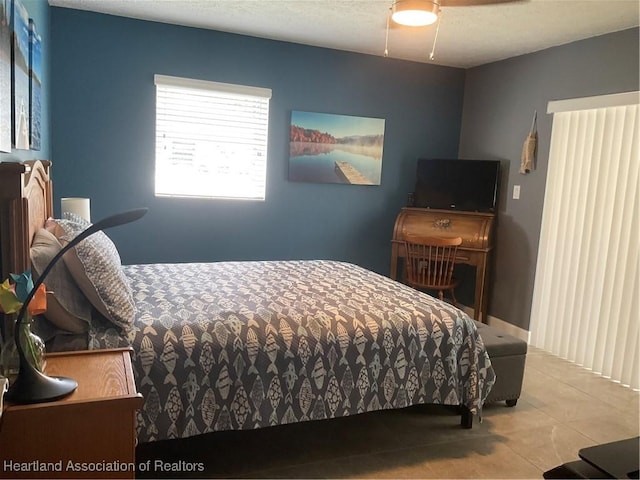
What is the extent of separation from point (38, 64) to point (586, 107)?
3.55 m

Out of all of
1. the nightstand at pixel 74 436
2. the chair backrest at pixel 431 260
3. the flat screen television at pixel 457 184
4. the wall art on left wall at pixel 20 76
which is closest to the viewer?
the nightstand at pixel 74 436

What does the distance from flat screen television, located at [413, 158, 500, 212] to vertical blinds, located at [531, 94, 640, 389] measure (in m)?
0.51

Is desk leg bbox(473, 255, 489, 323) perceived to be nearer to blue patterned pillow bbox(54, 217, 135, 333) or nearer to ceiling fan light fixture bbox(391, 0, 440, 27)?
ceiling fan light fixture bbox(391, 0, 440, 27)

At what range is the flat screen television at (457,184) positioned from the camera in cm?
431

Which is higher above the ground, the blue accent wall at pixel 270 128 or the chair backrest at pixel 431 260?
the blue accent wall at pixel 270 128

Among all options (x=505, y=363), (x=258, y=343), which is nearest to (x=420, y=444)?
(x=505, y=363)

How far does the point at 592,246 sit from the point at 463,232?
3.37 feet

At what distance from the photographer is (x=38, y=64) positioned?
2816mm

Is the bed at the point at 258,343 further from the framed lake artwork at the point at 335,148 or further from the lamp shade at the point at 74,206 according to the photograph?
the framed lake artwork at the point at 335,148

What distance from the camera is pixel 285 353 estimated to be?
205 centimetres

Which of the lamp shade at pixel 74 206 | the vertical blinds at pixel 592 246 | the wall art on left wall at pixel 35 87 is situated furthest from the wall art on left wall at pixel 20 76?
the vertical blinds at pixel 592 246

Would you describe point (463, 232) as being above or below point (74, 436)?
above

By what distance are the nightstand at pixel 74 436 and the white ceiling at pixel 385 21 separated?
8.15ft

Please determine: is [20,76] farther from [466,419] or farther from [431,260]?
[431,260]
